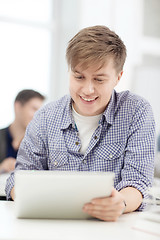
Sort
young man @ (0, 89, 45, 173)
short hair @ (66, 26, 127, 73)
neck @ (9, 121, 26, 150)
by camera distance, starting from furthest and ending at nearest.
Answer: neck @ (9, 121, 26, 150) < young man @ (0, 89, 45, 173) < short hair @ (66, 26, 127, 73)

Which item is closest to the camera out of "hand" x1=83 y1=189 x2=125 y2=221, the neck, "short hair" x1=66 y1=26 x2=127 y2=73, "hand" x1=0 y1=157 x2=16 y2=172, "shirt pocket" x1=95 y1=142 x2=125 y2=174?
"hand" x1=83 y1=189 x2=125 y2=221

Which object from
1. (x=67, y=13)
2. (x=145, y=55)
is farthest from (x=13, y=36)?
(x=145, y=55)

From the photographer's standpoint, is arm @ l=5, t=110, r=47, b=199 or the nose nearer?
the nose

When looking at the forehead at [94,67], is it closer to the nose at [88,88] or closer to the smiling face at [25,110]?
the nose at [88,88]

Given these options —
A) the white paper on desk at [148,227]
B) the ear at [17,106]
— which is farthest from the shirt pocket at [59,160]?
the ear at [17,106]

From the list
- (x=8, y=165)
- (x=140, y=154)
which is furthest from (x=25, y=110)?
(x=140, y=154)

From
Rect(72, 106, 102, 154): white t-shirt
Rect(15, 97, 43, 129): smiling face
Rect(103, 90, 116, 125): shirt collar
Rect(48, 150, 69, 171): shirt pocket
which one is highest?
Rect(103, 90, 116, 125): shirt collar

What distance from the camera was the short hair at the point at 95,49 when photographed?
4.87 ft

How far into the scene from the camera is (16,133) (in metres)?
3.58

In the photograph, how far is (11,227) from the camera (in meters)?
1.12

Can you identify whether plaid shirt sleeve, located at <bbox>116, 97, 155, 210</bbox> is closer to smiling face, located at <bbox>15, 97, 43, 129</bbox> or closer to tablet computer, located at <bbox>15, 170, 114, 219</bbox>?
tablet computer, located at <bbox>15, 170, 114, 219</bbox>

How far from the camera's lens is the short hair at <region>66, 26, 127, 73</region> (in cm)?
148

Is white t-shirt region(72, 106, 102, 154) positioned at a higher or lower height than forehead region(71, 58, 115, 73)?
lower

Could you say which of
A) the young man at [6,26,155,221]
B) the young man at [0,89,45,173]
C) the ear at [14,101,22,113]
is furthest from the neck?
the young man at [6,26,155,221]
